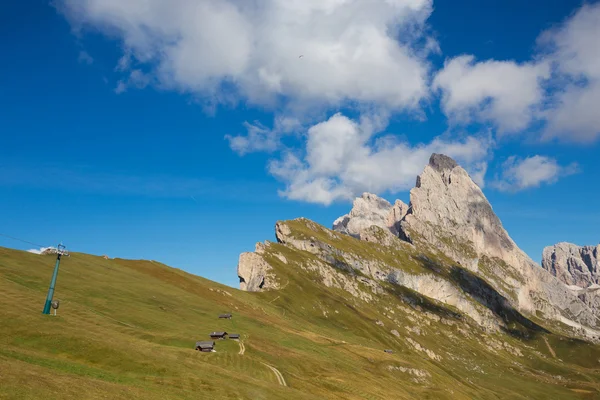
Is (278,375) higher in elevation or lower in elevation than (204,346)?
lower

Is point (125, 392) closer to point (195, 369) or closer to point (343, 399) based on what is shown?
point (195, 369)

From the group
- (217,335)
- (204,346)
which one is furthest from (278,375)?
(217,335)

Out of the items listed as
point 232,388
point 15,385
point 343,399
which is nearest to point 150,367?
point 232,388

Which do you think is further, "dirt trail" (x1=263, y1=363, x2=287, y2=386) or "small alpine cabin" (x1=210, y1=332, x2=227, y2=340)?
"small alpine cabin" (x1=210, y1=332, x2=227, y2=340)

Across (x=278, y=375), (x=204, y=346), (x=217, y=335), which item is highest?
(x=217, y=335)

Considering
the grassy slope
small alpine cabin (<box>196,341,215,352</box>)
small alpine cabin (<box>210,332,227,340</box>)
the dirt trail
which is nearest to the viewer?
the grassy slope

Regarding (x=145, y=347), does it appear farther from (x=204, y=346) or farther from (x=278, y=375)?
(x=278, y=375)

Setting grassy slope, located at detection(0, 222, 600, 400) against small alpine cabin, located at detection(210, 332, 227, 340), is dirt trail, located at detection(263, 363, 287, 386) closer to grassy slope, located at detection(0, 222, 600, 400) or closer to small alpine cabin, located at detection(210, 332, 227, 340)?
grassy slope, located at detection(0, 222, 600, 400)

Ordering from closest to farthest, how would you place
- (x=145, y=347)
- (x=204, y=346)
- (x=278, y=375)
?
(x=145, y=347)
(x=278, y=375)
(x=204, y=346)

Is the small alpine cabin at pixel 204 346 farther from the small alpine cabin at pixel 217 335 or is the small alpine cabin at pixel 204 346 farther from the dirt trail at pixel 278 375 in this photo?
the small alpine cabin at pixel 217 335

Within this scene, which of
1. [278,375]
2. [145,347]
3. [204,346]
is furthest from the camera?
[204,346]

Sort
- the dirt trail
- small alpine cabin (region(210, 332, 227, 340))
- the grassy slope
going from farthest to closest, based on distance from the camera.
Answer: small alpine cabin (region(210, 332, 227, 340))
the dirt trail
the grassy slope

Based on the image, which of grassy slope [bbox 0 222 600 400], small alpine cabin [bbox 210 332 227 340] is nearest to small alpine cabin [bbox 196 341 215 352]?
grassy slope [bbox 0 222 600 400]

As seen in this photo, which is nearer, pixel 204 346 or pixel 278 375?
pixel 278 375
